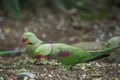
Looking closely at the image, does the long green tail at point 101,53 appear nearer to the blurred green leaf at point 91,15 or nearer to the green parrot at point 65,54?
the green parrot at point 65,54

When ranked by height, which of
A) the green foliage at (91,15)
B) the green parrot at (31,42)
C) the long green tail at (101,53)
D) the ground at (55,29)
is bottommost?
the long green tail at (101,53)

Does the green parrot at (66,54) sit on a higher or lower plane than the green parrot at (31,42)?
lower

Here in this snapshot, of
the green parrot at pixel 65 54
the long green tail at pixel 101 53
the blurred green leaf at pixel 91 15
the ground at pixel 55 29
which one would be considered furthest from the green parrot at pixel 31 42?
the blurred green leaf at pixel 91 15

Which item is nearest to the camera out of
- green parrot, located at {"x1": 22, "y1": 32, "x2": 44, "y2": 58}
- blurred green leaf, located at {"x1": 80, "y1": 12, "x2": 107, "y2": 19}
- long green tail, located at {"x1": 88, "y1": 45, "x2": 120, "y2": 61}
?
long green tail, located at {"x1": 88, "y1": 45, "x2": 120, "y2": 61}

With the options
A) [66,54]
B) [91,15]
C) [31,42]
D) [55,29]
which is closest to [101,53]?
[66,54]

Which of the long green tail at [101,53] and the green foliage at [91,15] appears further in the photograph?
the green foliage at [91,15]

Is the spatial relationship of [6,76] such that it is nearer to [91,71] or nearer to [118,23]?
[91,71]

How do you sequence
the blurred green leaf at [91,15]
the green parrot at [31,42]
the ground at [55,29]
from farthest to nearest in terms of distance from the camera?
the blurred green leaf at [91,15], the ground at [55,29], the green parrot at [31,42]

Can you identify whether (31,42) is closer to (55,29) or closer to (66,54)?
(66,54)

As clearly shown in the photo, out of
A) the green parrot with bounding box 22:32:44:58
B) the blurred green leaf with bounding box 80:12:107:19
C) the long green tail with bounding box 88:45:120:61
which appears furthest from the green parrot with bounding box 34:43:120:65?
the blurred green leaf with bounding box 80:12:107:19

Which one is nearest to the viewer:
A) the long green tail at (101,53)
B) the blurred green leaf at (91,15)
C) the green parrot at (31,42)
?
the long green tail at (101,53)

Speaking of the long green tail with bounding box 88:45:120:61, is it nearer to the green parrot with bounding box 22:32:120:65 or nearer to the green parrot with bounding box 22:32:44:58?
the green parrot with bounding box 22:32:120:65

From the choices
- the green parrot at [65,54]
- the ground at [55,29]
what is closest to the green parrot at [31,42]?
the green parrot at [65,54]

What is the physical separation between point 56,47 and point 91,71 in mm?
267
